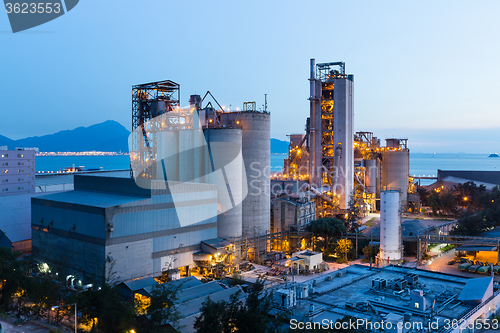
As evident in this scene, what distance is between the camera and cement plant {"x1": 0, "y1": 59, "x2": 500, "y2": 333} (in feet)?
75.6

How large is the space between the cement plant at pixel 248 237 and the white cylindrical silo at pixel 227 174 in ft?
0.36

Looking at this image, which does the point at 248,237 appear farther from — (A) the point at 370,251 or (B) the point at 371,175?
(B) the point at 371,175

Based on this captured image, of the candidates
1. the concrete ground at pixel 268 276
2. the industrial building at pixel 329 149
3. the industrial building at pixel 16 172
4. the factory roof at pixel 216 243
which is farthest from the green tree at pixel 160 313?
the industrial building at pixel 16 172

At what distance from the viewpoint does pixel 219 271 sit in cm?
3700

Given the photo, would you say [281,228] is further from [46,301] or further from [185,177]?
[46,301]

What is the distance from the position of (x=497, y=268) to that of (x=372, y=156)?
39.3 m

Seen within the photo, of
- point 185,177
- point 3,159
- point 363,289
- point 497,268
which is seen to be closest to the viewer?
point 363,289

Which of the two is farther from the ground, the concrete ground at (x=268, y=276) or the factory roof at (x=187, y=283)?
the factory roof at (x=187, y=283)

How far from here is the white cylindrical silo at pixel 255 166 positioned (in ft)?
148

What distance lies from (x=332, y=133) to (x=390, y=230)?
25.3 m

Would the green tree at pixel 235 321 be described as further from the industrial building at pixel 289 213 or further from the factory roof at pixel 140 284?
the industrial building at pixel 289 213

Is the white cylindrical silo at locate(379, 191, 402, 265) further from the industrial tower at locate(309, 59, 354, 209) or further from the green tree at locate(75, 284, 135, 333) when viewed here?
the green tree at locate(75, 284, 135, 333)

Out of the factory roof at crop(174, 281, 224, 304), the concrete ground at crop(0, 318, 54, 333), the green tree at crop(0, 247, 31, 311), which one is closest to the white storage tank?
the factory roof at crop(174, 281, 224, 304)

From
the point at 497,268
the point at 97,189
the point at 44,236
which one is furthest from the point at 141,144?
the point at 497,268
